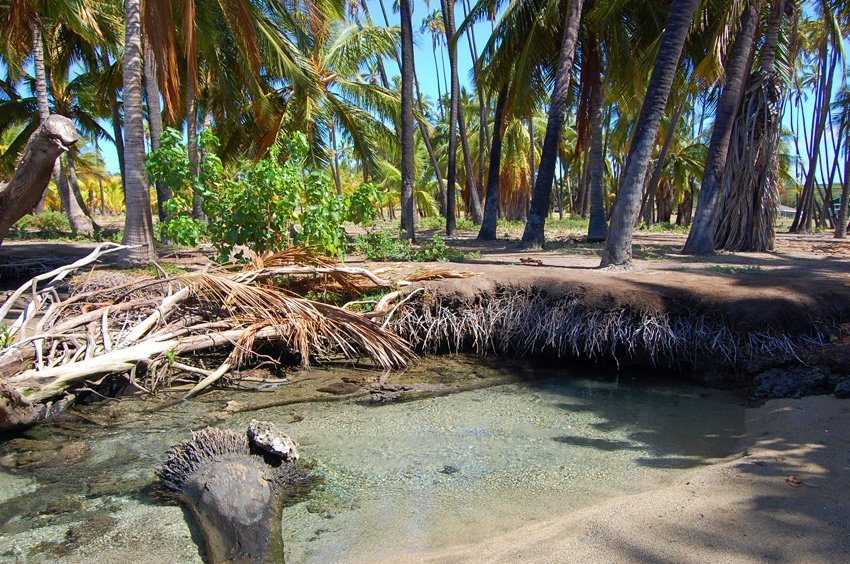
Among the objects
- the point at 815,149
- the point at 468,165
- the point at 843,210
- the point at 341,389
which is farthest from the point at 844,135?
the point at 341,389

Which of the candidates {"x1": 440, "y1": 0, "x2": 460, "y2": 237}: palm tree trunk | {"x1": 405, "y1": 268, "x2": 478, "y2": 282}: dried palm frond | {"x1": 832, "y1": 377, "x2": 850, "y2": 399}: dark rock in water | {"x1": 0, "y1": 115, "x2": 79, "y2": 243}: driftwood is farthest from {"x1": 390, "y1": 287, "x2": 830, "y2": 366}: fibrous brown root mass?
{"x1": 440, "y1": 0, "x2": 460, "y2": 237}: palm tree trunk

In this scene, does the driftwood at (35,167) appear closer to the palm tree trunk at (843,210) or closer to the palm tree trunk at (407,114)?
the palm tree trunk at (407,114)

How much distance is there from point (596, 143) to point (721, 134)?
3.84m

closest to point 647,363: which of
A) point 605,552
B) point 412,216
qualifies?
point 605,552

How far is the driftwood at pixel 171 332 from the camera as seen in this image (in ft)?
19.5

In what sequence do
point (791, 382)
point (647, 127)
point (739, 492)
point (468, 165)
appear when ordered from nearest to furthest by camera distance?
point (739, 492) → point (791, 382) → point (647, 127) → point (468, 165)

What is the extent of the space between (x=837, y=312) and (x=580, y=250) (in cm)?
652

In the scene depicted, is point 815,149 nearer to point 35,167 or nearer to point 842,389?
point 842,389

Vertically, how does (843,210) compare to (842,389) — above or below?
above

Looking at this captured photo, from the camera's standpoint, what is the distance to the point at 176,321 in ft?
24.2

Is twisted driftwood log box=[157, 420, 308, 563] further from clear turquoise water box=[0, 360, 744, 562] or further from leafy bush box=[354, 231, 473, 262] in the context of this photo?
leafy bush box=[354, 231, 473, 262]

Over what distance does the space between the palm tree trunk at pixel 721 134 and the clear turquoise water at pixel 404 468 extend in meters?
6.68

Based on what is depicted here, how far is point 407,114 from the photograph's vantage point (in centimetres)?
1625

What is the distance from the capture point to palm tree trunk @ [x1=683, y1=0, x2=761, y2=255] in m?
11.6
